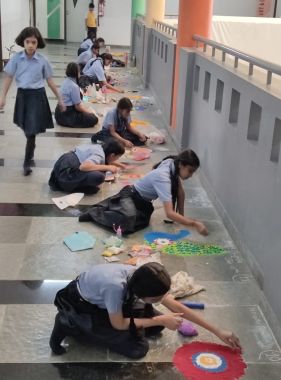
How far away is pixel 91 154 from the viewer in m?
5.46

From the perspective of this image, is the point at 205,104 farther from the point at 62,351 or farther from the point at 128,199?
the point at 62,351

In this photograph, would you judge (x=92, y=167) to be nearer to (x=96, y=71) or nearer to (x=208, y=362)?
(x=208, y=362)

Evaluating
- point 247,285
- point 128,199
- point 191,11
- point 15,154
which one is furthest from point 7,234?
point 191,11

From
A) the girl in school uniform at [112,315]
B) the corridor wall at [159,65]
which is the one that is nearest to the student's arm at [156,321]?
the girl in school uniform at [112,315]

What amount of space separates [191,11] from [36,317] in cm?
513

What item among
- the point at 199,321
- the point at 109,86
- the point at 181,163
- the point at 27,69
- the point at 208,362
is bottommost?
the point at 208,362

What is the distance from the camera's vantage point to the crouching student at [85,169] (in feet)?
17.6

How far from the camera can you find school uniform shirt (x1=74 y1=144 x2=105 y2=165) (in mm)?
5418

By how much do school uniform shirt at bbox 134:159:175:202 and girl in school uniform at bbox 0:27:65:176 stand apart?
1.68m

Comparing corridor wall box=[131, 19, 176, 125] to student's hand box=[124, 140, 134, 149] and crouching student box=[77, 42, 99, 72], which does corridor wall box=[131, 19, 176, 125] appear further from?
student's hand box=[124, 140, 134, 149]

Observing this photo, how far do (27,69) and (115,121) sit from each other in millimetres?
1819

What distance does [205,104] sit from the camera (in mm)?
6008

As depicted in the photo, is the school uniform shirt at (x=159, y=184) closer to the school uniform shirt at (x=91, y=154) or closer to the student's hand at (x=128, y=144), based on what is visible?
the school uniform shirt at (x=91, y=154)

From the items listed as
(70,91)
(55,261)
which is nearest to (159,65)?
(70,91)
